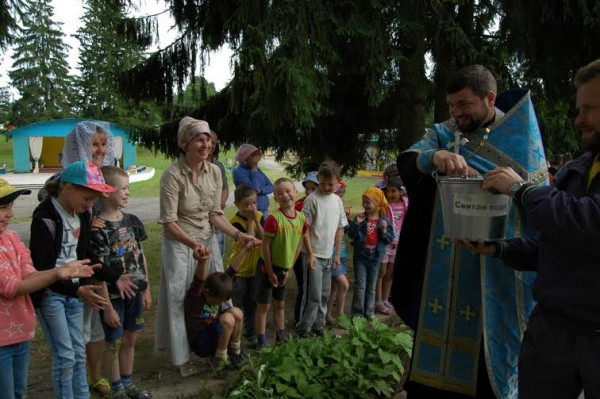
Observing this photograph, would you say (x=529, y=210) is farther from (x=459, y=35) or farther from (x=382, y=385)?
(x=459, y=35)

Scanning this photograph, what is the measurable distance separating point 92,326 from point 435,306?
7.18ft

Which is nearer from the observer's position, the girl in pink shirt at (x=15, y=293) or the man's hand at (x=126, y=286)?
the girl in pink shirt at (x=15, y=293)

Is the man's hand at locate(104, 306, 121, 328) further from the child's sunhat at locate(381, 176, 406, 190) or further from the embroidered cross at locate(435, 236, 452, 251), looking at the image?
the child's sunhat at locate(381, 176, 406, 190)

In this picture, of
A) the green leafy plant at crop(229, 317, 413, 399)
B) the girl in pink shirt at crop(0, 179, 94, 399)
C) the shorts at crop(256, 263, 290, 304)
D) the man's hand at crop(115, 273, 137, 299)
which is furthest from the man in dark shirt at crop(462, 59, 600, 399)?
the shorts at crop(256, 263, 290, 304)

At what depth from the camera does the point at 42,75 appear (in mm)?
57719

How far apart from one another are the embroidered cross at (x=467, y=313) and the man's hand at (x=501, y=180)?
0.96 metres

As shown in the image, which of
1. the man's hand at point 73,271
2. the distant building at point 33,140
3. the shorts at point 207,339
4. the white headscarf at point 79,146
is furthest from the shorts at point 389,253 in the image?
the distant building at point 33,140

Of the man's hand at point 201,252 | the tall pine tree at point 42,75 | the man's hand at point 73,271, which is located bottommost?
the man's hand at point 201,252

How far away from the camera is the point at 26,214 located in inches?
568

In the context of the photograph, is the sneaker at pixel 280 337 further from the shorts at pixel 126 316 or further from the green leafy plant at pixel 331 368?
the shorts at pixel 126 316

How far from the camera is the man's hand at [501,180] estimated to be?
6.52 ft

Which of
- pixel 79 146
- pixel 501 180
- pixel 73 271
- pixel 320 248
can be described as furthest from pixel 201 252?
pixel 501 180

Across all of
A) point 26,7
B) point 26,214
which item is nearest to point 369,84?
point 26,7

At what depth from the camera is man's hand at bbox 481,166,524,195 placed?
199 cm
